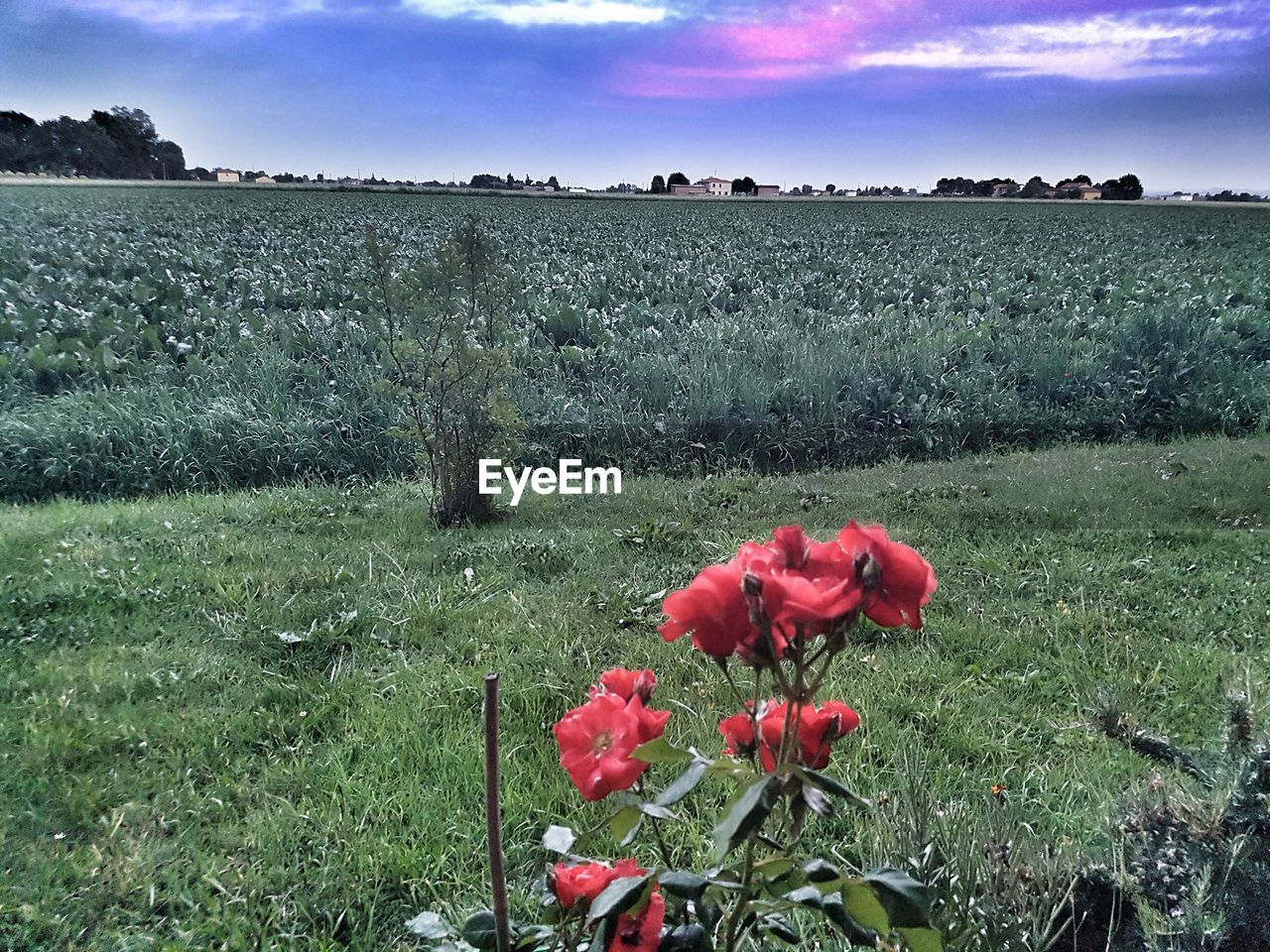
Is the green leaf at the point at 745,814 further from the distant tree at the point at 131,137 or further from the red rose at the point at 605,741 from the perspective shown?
the distant tree at the point at 131,137

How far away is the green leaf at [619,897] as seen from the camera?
0.54m

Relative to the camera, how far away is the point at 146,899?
125 centimetres

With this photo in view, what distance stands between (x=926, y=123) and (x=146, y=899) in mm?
3194

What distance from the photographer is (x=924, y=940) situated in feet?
1.92

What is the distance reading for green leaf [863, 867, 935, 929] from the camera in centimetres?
53

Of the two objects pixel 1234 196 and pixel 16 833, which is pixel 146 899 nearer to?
pixel 16 833

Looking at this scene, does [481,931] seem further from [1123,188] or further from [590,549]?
[1123,188]

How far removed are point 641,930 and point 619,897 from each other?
97mm

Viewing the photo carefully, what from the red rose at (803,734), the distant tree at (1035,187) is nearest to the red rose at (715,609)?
the red rose at (803,734)

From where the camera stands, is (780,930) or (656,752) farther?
(780,930)

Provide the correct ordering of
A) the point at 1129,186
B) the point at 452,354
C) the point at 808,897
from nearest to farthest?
the point at 808,897, the point at 452,354, the point at 1129,186

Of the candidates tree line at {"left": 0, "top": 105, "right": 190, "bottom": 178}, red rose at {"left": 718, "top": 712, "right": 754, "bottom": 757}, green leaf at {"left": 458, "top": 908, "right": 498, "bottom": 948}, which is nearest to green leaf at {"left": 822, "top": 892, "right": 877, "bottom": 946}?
red rose at {"left": 718, "top": 712, "right": 754, "bottom": 757}

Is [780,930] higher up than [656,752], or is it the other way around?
[656,752]

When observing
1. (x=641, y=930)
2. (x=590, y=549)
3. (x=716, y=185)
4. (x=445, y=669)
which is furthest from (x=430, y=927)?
(x=716, y=185)
